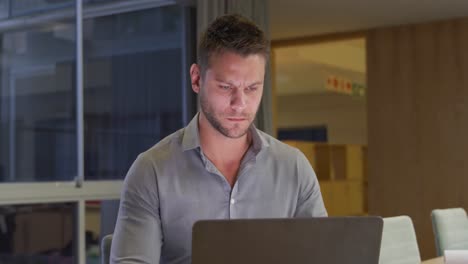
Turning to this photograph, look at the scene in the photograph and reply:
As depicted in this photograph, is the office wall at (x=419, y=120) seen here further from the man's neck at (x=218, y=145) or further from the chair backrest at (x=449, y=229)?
the man's neck at (x=218, y=145)

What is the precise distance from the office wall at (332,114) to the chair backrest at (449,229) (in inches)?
343

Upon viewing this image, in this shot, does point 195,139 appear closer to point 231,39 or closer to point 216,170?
point 216,170

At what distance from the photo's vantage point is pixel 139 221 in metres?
1.32

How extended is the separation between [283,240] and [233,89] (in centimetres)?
32

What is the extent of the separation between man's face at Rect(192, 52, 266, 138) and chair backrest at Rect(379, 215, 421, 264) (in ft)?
5.45

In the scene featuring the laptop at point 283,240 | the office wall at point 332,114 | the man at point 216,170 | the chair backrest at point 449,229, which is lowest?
the chair backrest at point 449,229

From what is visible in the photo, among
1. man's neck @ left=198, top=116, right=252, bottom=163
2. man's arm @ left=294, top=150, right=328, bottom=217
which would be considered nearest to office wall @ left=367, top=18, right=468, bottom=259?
man's arm @ left=294, top=150, right=328, bottom=217

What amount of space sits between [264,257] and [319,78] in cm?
1005

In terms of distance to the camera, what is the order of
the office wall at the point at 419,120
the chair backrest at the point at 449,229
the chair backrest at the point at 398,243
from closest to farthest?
the chair backrest at the point at 398,243, the chair backrest at the point at 449,229, the office wall at the point at 419,120

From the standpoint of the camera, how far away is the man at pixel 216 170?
130 cm

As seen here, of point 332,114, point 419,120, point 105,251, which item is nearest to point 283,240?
point 105,251

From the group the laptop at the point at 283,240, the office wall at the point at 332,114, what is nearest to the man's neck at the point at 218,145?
the laptop at the point at 283,240

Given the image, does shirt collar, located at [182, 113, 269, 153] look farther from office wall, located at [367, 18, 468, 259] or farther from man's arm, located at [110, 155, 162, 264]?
office wall, located at [367, 18, 468, 259]

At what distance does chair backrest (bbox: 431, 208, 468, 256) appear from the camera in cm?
363
